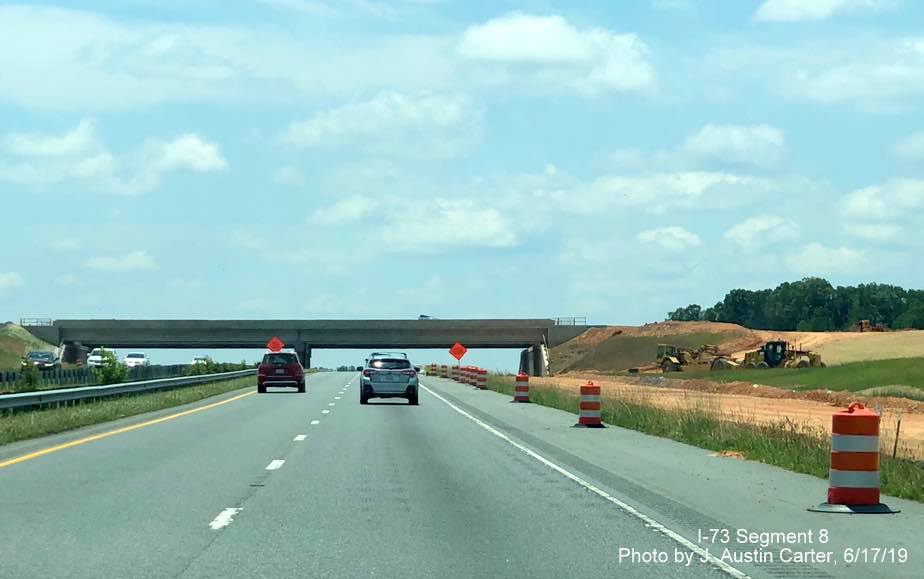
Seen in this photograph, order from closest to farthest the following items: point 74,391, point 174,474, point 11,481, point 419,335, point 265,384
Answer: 1. point 11,481
2. point 174,474
3. point 74,391
4. point 265,384
5. point 419,335

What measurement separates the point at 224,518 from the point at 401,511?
73.3 inches

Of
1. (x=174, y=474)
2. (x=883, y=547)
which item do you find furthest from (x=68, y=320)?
(x=883, y=547)

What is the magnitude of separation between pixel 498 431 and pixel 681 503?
13667 mm

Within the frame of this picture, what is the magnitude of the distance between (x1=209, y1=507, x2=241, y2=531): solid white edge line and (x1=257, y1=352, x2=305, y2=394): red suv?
136ft

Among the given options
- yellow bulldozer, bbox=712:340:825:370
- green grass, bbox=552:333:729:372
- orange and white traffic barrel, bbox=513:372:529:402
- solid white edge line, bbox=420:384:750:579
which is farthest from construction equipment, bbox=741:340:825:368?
solid white edge line, bbox=420:384:750:579

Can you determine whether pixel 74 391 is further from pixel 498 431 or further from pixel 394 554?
pixel 394 554

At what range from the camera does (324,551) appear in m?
10.7

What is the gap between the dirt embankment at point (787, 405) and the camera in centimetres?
2878

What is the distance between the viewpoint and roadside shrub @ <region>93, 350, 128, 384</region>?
59.0 metres

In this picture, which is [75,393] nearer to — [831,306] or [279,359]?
[279,359]

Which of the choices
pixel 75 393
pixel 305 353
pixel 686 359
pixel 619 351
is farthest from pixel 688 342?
pixel 75 393

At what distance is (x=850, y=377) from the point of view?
6003cm

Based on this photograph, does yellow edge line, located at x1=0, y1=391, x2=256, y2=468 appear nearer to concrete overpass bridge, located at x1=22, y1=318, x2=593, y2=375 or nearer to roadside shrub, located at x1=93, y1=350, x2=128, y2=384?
roadside shrub, located at x1=93, y1=350, x2=128, y2=384

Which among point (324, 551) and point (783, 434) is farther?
point (783, 434)
